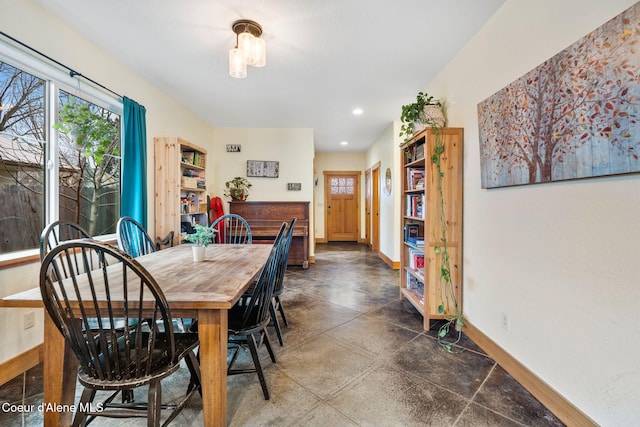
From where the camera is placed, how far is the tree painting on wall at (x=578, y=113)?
1106mm

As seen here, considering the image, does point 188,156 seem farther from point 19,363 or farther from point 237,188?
point 19,363

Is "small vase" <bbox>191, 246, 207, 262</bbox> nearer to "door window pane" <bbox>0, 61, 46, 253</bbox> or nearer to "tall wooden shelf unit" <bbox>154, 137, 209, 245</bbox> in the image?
"door window pane" <bbox>0, 61, 46, 253</bbox>

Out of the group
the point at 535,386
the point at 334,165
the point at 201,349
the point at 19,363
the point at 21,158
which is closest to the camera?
the point at 201,349

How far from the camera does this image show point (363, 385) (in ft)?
5.58

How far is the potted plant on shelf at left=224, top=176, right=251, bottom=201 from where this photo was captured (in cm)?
488

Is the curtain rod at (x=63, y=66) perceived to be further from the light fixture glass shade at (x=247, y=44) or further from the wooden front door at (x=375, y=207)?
the wooden front door at (x=375, y=207)

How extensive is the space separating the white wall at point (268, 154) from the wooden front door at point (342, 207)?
2765mm

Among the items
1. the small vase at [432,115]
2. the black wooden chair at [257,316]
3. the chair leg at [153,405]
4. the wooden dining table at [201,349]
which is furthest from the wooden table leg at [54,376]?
the small vase at [432,115]

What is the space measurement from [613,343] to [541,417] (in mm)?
569

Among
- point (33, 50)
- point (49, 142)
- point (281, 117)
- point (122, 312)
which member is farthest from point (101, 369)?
point (281, 117)

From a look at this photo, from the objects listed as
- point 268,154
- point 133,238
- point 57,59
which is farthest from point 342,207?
point 57,59

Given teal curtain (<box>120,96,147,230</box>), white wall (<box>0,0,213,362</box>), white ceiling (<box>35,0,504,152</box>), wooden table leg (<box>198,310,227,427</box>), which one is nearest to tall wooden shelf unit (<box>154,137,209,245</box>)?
white wall (<box>0,0,213,362</box>)

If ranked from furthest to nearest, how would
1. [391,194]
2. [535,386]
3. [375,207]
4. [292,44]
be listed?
[375,207] → [391,194] → [292,44] → [535,386]

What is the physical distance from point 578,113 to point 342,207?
6.60 meters
